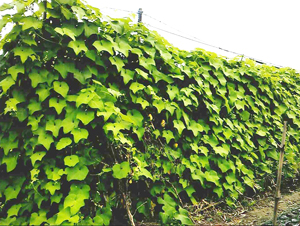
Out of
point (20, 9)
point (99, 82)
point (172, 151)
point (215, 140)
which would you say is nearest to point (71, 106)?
point (99, 82)

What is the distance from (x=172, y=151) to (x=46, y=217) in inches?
61.9

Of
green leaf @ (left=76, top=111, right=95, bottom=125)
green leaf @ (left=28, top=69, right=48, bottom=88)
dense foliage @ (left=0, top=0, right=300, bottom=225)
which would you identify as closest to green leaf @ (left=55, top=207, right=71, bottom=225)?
dense foliage @ (left=0, top=0, right=300, bottom=225)

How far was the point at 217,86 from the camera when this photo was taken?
13.0 ft

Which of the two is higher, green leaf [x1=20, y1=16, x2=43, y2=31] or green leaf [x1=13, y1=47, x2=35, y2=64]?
green leaf [x1=20, y1=16, x2=43, y2=31]

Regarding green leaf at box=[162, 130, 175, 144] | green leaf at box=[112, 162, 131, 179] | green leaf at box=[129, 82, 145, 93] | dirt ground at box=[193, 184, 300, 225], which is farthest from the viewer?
dirt ground at box=[193, 184, 300, 225]

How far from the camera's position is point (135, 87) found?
295 centimetres

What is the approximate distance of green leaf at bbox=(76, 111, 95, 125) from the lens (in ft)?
8.16

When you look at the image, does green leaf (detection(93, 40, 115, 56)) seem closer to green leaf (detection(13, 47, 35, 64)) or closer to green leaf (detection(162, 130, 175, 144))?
green leaf (detection(13, 47, 35, 64))

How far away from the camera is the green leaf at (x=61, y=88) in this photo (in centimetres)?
252

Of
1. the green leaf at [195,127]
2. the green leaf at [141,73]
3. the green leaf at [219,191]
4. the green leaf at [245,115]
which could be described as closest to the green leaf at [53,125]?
the green leaf at [141,73]

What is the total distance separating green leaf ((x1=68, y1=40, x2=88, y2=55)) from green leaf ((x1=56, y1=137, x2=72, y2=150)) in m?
0.79

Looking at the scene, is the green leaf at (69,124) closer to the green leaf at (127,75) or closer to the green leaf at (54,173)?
the green leaf at (54,173)

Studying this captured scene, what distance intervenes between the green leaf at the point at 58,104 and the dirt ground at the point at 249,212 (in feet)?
6.82

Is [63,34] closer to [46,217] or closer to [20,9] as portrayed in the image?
[20,9]
